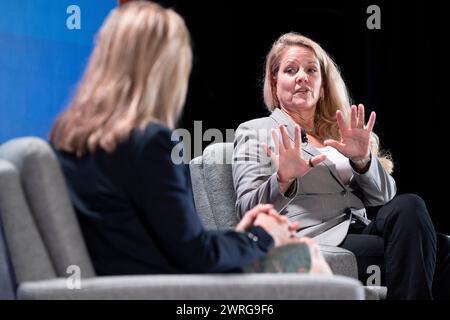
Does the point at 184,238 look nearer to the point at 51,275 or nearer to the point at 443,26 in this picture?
the point at 51,275

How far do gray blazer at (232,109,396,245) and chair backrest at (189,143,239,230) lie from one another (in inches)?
2.7

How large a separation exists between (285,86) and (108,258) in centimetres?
158

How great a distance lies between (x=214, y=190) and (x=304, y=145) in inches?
15.3

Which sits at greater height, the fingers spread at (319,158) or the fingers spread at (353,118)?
the fingers spread at (353,118)

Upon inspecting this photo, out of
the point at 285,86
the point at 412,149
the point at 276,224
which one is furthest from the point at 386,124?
the point at 276,224

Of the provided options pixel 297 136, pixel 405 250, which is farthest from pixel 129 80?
pixel 405 250

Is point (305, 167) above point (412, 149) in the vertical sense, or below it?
above

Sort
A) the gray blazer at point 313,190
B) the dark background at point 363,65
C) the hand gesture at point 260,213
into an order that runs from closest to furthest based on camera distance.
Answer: the hand gesture at point 260,213
the gray blazer at point 313,190
the dark background at point 363,65

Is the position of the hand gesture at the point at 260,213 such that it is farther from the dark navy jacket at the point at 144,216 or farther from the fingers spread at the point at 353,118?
the fingers spread at the point at 353,118

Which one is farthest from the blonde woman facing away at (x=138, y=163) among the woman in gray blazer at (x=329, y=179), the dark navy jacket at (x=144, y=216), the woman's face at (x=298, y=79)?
the woman's face at (x=298, y=79)

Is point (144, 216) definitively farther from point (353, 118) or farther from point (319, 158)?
point (353, 118)

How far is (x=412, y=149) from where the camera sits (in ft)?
13.9

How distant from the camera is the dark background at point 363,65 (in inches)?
165

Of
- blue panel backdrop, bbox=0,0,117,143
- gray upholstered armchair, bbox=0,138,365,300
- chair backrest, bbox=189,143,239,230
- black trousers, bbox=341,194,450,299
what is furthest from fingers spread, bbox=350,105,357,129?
blue panel backdrop, bbox=0,0,117,143
